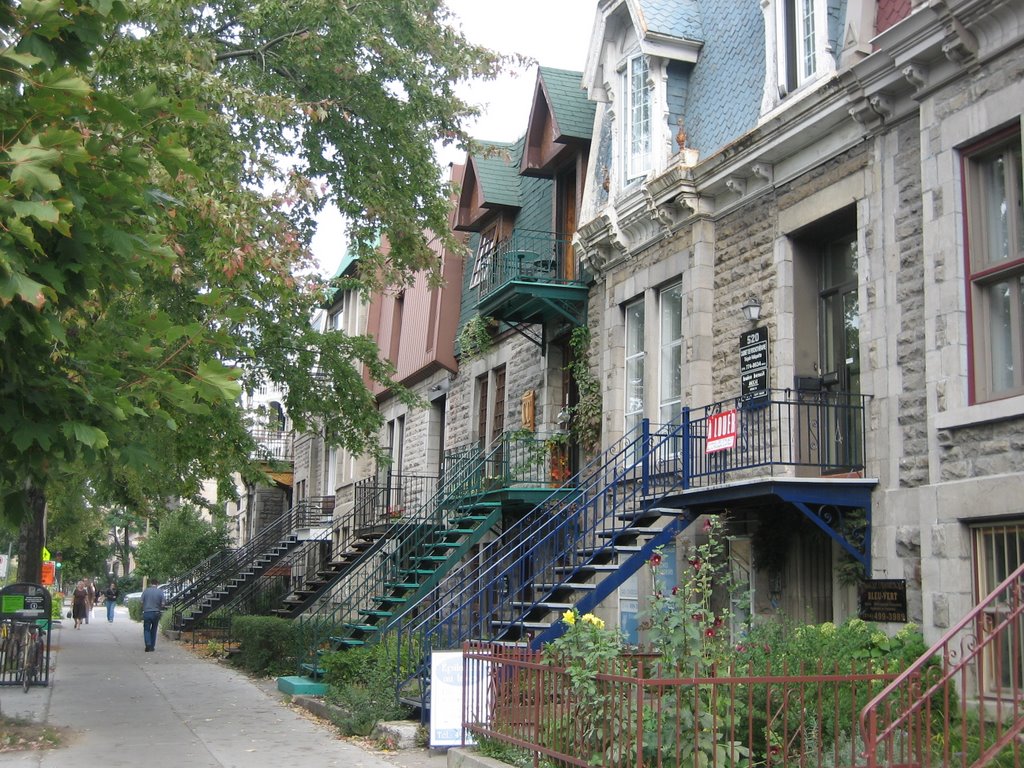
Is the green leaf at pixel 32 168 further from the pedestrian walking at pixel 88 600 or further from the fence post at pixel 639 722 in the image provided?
the pedestrian walking at pixel 88 600

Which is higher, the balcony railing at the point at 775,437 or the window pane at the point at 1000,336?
the window pane at the point at 1000,336

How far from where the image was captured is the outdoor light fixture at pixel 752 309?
12906 millimetres

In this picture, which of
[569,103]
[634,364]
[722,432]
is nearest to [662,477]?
[722,432]

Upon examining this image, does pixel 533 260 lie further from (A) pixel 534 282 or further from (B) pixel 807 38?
(B) pixel 807 38

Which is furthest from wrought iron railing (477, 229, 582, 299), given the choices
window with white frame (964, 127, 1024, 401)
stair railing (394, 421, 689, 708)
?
window with white frame (964, 127, 1024, 401)

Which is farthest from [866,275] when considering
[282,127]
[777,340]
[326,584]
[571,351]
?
[326,584]

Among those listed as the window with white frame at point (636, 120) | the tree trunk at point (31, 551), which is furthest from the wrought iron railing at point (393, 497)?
the window with white frame at point (636, 120)

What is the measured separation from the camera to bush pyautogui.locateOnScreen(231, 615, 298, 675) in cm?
1892

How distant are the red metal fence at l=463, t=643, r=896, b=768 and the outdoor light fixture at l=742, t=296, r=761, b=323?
448cm

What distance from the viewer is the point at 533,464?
707 inches

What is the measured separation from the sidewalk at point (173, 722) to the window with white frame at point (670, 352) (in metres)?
5.64

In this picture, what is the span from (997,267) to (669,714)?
492 cm

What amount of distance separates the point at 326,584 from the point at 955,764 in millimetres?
15771

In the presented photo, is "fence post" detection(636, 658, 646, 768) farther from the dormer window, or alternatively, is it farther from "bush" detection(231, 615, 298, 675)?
"bush" detection(231, 615, 298, 675)
